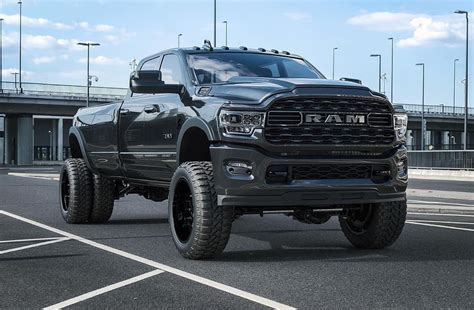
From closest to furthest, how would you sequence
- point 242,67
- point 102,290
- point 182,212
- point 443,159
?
point 102,290 → point 182,212 → point 242,67 → point 443,159

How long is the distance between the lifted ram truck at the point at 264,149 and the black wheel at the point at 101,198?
2265mm

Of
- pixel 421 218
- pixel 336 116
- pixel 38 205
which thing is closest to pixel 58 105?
pixel 38 205

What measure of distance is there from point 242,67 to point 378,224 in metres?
2.44

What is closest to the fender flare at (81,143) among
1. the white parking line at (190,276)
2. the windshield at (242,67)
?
the white parking line at (190,276)

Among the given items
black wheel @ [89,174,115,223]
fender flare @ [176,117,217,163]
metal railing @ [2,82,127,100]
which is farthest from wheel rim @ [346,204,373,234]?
metal railing @ [2,82,127,100]

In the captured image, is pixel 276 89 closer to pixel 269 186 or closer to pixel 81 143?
pixel 269 186

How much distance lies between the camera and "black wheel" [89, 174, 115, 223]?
396 inches

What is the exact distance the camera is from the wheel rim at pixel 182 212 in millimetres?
7035

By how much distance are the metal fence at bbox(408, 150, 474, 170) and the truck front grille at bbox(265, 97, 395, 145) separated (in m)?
27.4

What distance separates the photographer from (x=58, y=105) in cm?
6219

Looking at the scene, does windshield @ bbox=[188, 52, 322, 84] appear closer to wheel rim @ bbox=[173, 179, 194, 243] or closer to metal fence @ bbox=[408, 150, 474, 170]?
wheel rim @ bbox=[173, 179, 194, 243]

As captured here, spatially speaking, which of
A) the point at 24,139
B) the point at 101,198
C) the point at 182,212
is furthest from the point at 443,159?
the point at 24,139

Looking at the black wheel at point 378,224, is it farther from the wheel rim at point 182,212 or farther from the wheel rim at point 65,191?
the wheel rim at point 65,191

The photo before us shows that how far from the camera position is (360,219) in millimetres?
7750
